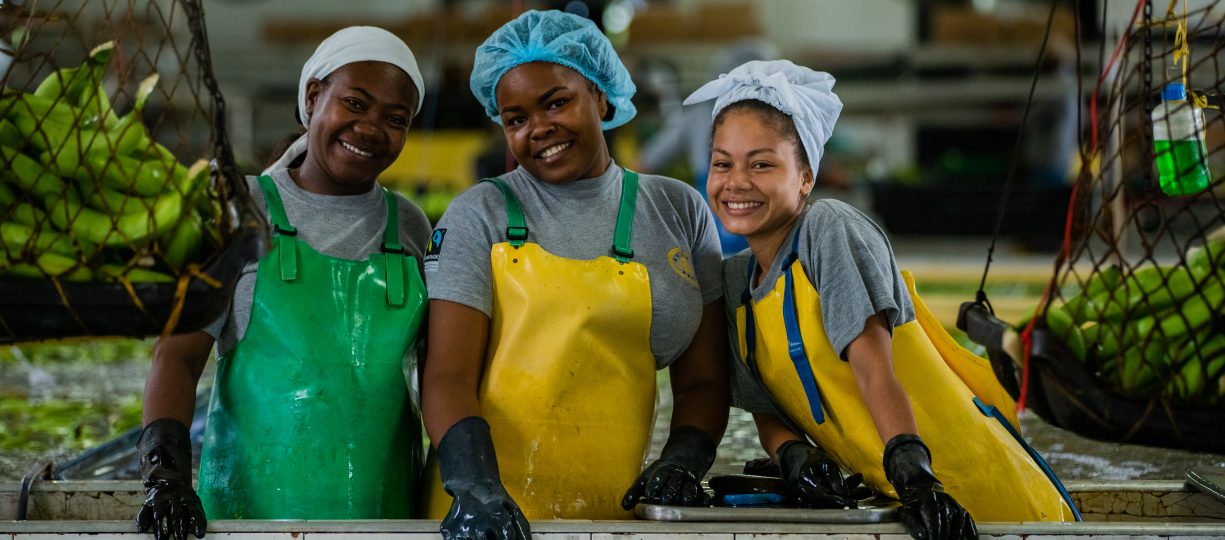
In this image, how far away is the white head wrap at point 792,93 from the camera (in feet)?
8.30

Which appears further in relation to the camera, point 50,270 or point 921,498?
point 921,498

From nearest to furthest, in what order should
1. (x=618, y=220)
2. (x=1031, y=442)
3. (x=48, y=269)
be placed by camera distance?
(x=48, y=269)
(x=618, y=220)
(x=1031, y=442)

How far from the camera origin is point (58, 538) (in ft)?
7.37

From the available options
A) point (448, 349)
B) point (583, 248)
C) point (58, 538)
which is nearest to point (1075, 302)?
point (583, 248)

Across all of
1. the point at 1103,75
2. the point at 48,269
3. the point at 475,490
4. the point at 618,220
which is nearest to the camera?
the point at 48,269

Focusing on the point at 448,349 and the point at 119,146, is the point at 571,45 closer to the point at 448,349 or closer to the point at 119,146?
the point at 448,349

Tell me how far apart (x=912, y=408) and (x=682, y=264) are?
1.96ft

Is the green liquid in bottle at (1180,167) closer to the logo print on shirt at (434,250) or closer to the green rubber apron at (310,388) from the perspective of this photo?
the logo print on shirt at (434,250)

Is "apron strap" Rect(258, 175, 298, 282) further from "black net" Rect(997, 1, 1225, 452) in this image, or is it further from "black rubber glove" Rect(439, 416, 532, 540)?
"black net" Rect(997, 1, 1225, 452)

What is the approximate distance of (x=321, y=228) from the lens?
2623 millimetres

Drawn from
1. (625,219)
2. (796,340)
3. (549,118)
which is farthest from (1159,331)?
(549,118)

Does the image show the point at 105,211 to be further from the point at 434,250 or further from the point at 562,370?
the point at 562,370

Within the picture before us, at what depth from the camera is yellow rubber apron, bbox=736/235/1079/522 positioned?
8.27 feet

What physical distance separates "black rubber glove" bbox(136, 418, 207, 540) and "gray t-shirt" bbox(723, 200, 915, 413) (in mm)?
1275
